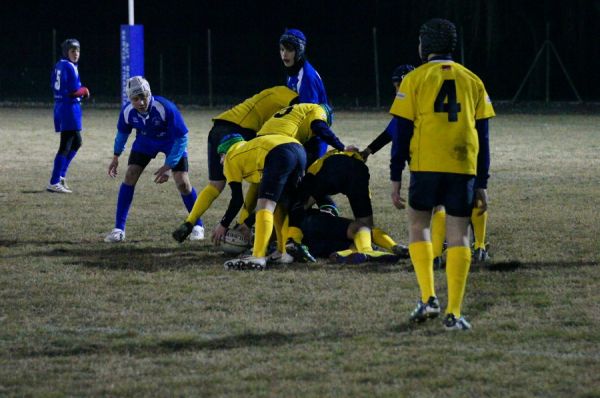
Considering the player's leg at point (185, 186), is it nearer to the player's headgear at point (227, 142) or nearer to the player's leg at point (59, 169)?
the player's headgear at point (227, 142)

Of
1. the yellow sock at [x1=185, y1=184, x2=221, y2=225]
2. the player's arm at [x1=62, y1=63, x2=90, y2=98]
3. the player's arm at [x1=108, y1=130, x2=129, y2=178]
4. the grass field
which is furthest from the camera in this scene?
the player's arm at [x1=62, y1=63, x2=90, y2=98]

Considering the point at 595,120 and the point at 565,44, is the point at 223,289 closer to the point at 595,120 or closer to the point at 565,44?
the point at 595,120

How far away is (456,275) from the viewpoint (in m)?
6.80

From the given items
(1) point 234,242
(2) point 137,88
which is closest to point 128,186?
(2) point 137,88

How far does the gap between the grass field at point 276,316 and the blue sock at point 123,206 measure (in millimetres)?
181

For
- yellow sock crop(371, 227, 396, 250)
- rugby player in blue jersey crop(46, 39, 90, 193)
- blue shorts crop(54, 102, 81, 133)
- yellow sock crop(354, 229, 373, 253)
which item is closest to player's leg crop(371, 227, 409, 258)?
yellow sock crop(371, 227, 396, 250)

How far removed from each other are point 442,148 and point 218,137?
3.70 meters

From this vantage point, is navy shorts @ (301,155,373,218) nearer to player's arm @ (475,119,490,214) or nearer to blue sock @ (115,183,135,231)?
blue sock @ (115,183,135,231)

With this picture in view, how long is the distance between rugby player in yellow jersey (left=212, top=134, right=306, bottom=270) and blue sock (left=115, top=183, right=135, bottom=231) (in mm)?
1571

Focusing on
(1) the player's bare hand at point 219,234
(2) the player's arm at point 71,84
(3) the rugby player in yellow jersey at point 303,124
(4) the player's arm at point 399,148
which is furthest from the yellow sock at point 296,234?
(2) the player's arm at point 71,84

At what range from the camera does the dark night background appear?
34.0 m

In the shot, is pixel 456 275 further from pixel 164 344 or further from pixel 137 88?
pixel 137 88

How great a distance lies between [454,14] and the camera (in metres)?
31.5

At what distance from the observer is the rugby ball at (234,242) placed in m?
9.50
